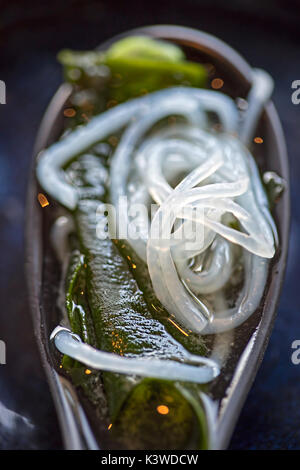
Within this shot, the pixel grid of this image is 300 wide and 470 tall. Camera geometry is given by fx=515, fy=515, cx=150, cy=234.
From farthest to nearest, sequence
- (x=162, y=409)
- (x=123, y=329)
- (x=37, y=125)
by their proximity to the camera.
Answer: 1. (x=37, y=125)
2. (x=123, y=329)
3. (x=162, y=409)

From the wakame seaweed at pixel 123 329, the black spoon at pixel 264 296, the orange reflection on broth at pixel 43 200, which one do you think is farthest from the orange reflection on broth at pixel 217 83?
the orange reflection on broth at pixel 43 200

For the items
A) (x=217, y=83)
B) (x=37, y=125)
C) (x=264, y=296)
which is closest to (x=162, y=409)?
(x=264, y=296)

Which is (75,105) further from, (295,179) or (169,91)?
(295,179)

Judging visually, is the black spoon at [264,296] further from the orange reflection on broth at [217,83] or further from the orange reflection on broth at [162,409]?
the orange reflection on broth at [162,409]

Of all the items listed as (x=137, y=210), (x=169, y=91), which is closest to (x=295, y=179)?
(x=169, y=91)

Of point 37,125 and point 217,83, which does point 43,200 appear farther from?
point 217,83

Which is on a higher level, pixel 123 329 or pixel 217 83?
pixel 217 83
